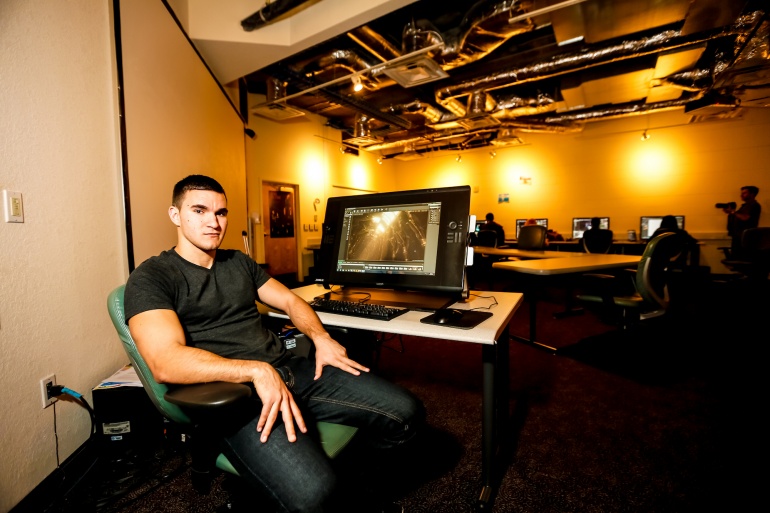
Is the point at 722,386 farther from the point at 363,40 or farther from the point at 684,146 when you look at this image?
the point at 684,146

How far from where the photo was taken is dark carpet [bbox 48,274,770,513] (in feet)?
4.78

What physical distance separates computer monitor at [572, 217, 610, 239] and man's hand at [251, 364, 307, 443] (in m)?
7.93

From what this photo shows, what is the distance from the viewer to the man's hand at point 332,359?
1.30 meters

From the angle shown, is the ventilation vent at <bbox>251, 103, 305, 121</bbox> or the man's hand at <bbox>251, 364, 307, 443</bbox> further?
the ventilation vent at <bbox>251, 103, 305, 121</bbox>

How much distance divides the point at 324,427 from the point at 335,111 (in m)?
6.96

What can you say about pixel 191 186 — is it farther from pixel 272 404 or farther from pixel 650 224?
pixel 650 224

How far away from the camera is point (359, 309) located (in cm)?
149

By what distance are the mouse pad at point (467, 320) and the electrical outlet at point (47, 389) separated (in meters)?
1.63

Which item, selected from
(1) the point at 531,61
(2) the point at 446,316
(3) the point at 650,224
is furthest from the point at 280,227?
(3) the point at 650,224

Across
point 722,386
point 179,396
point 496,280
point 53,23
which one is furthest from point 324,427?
point 496,280

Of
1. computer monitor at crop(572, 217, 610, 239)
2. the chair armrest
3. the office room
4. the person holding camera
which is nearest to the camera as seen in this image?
the chair armrest

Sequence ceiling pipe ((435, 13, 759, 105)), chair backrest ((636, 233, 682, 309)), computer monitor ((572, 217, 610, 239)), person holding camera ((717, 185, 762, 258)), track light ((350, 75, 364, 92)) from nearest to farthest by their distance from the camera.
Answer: chair backrest ((636, 233, 682, 309)) → ceiling pipe ((435, 13, 759, 105)) → track light ((350, 75, 364, 92)) → person holding camera ((717, 185, 762, 258)) → computer monitor ((572, 217, 610, 239))

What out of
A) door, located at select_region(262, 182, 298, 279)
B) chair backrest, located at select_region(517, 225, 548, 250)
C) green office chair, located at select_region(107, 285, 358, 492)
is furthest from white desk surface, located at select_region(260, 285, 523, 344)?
door, located at select_region(262, 182, 298, 279)

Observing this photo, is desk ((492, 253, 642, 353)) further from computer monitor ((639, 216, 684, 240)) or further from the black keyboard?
computer monitor ((639, 216, 684, 240))
